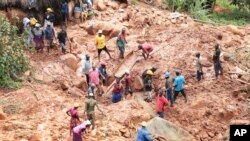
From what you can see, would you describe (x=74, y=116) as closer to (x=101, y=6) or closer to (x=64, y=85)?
(x=64, y=85)

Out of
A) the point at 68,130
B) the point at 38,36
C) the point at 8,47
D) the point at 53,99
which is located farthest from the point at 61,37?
the point at 68,130

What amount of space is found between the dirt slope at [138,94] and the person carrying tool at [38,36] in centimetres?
32

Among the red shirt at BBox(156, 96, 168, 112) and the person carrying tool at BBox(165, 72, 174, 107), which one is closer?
the red shirt at BBox(156, 96, 168, 112)

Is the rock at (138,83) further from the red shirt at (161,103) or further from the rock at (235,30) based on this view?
the rock at (235,30)

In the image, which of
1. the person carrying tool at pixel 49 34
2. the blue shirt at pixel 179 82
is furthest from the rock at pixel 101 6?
the blue shirt at pixel 179 82

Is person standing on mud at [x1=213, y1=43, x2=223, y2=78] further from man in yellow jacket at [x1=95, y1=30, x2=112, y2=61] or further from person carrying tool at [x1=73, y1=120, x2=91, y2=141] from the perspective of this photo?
person carrying tool at [x1=73, y1=120, x2=91, y2=141]

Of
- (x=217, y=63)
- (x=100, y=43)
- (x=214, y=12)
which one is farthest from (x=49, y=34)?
(x=214, y=12)

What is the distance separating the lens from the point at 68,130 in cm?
1215

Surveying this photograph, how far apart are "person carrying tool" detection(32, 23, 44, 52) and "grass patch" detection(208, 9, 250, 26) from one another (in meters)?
7.57

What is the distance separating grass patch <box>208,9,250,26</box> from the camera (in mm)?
20953

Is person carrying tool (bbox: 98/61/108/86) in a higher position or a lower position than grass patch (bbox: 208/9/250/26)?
lower

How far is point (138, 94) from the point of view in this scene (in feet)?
48.8

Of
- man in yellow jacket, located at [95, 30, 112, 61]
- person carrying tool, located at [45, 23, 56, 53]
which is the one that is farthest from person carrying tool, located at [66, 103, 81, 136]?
person carrying tool, located at [45, 23, 56, 53]

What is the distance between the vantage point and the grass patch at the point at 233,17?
21.0 m
